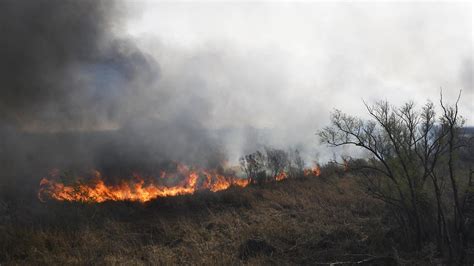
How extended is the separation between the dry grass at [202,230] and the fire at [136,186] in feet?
5.94

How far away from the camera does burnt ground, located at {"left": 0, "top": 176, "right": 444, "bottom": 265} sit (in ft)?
28.2

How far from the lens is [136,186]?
71.0 ft

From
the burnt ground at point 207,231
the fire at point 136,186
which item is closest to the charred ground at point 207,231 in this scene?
the burnt ground at point 207,231

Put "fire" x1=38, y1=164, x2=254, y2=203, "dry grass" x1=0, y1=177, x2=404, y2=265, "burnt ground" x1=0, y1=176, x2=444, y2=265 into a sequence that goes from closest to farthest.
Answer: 1. "burnt ground" x1=0, y1=176, x2=444, y2=265
2. "dry grass" x1=0, y1=177, x2=404, y2=265
3. "fire" x1=38, y1=164, x2=254, y2=203

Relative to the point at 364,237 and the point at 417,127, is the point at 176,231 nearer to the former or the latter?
the point at 364,237

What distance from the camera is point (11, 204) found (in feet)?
49.7

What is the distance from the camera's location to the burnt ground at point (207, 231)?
859cm

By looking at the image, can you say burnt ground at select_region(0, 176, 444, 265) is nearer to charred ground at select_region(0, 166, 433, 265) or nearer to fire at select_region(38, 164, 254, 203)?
charred ground at select_region(0, 166, 433, 265)

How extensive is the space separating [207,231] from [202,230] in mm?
205

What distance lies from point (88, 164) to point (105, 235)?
1310 cm

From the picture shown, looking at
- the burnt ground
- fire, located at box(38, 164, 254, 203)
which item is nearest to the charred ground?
the burnt ground

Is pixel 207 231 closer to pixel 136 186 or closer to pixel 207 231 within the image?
pixel 207 231

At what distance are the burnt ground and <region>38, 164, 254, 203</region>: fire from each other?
1401 mm

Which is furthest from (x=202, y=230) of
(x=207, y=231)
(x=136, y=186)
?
(x=136, y=186)
